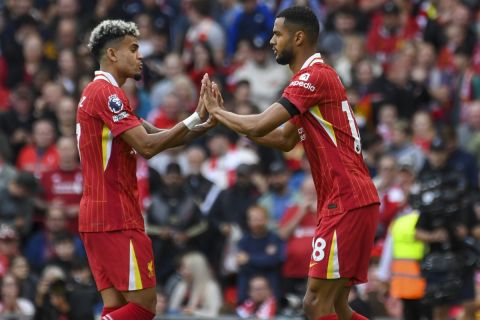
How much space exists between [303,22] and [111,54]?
1.47 m

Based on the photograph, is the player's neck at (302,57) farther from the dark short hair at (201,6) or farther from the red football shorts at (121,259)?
the dark short hair at (201,6)

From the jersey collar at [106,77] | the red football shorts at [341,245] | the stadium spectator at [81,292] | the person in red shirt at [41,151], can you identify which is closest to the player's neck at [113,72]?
the jersey collar at [106,77]

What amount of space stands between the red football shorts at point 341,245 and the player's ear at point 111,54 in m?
1.99

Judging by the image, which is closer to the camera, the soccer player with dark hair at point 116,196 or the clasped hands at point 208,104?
the soccer player with dark hair at point 116,196

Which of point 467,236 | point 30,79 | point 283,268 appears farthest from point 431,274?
point 30,79

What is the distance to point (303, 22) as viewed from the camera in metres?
10.4

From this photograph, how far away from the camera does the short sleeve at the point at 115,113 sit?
1029 centimetres

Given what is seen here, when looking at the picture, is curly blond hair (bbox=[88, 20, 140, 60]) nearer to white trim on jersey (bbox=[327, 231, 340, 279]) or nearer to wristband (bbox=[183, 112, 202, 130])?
wristband (bbox=[183, 112, 202, 130])

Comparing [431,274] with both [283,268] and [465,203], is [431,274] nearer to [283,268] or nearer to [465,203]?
[465,203]

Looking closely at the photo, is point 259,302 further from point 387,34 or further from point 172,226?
point 387,34

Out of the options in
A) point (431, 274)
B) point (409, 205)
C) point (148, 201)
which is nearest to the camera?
point (431, 274)

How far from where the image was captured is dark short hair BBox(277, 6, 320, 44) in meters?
10.4

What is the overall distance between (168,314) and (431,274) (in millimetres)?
3134

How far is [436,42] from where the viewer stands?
64.4 ft
